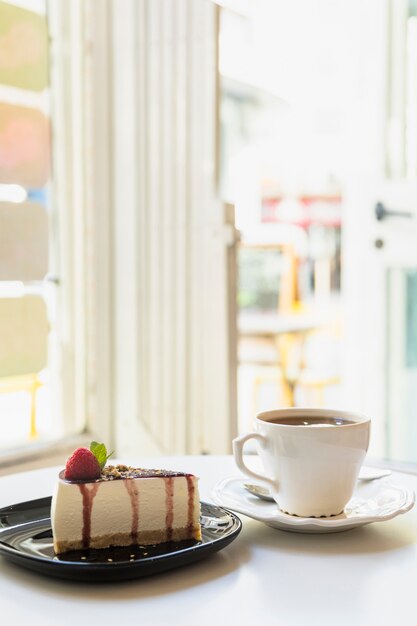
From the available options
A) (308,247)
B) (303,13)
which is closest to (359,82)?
(303,13)

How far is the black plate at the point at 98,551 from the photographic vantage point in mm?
580

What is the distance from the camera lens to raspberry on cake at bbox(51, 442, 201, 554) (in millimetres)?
644

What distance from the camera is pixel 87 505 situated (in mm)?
649

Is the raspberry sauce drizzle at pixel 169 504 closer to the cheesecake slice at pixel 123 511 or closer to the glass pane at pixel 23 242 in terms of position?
the cheesecake slice at pixel 123 511

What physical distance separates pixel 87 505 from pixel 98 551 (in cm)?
4

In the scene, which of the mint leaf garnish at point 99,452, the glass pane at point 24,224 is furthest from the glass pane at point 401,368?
the mint leaf garnish at point 99,452

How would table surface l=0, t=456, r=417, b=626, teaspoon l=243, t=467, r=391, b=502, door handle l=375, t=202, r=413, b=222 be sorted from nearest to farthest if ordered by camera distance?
1. table surface l=0, t=456, r=417, b=626
2. teaspoon l=243, t=467, r=391, b=502
3. door handle l=375, t=202, r=413, b=222

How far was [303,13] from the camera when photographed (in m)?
3.00

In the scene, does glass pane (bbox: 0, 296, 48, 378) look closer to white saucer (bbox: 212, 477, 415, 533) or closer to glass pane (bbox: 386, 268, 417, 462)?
glass pane (bbox: 386, 268, 417, 462)

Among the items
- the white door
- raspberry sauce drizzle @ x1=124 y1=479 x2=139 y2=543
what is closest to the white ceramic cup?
raspberry sauce drizzle @ x1=124 y1=479 x2=139 y2=543

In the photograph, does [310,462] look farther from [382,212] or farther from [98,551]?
[382,212]

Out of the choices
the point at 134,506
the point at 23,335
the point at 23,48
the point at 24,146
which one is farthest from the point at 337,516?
the point at 23,48

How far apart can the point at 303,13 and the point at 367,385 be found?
4.76ft

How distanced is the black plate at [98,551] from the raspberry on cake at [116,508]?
1 centimetres
